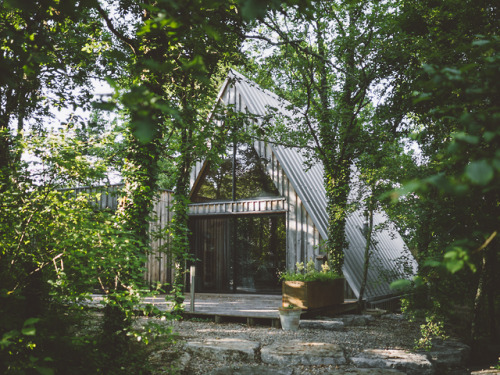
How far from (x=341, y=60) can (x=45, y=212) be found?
7.24 metres

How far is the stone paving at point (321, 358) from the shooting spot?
438 cm

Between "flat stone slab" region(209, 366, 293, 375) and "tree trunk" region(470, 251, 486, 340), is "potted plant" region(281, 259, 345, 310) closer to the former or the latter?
"tree trunk" region(470, 251, 486, 340)

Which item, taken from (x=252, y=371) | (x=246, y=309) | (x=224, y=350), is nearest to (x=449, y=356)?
(x=252, y=371)

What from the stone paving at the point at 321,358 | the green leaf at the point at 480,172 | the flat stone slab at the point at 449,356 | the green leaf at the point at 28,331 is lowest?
the flat stone slab at the point at 449,356

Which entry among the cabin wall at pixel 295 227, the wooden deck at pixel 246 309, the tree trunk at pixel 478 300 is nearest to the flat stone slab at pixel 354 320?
the wooden deck at pixel 246 309

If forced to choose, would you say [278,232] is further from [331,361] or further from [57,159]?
[57,159]

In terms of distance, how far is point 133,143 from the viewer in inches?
173

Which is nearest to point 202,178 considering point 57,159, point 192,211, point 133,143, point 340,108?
point 192,211

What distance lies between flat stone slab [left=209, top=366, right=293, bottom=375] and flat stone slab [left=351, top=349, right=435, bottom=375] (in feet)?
3.13

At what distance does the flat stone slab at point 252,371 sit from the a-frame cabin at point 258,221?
534 cm

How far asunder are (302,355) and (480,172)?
4280mm

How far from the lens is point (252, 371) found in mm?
4234

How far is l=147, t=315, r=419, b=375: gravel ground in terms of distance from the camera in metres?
4.68

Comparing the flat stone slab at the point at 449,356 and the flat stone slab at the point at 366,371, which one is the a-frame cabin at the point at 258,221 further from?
the flat stone slab at the point at 366,371
